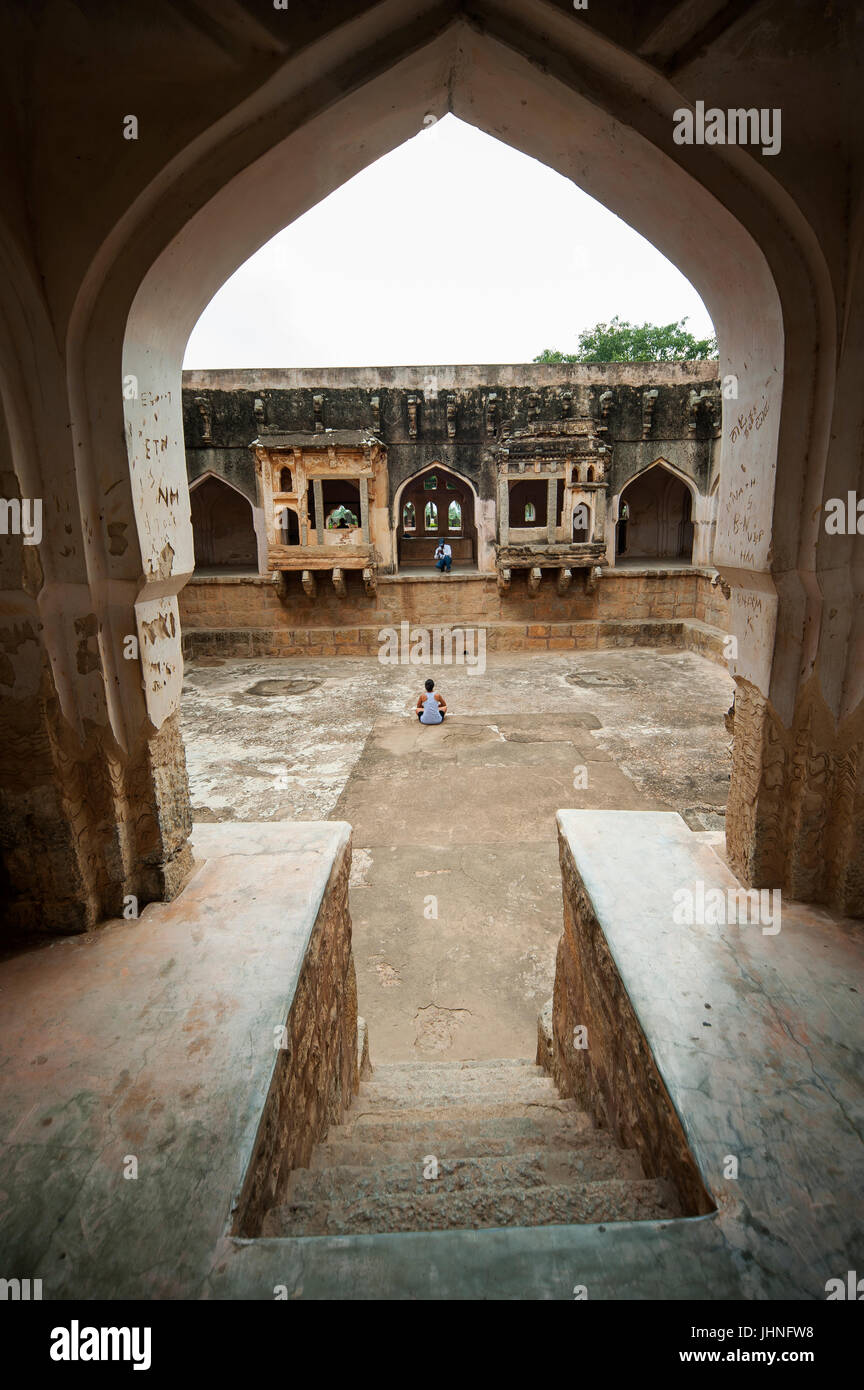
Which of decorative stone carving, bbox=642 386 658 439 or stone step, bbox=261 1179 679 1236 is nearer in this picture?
stone step, bbox=261 1179 679 1236

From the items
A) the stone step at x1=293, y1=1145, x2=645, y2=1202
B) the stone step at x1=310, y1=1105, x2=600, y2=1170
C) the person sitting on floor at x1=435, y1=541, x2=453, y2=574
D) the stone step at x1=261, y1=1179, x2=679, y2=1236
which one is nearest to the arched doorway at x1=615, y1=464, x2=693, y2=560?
the person sitting on floor at x1=435, y1=541, x2=453, y2=574

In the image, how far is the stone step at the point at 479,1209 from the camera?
1421 millimetres

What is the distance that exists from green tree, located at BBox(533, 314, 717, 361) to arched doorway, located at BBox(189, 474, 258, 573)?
48.1ft

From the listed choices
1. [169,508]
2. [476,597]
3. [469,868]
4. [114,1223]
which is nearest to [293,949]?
[114,1223]

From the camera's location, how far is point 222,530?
15.7 meters

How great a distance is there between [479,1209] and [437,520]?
1702 centimetres

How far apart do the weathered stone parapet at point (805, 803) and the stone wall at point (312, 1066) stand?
5.14ft

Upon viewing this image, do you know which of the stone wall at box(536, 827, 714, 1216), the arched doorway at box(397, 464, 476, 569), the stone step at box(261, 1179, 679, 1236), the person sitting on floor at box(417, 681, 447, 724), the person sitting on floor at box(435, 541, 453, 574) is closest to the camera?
the stone step at box(261, 1179, 679, 1236)

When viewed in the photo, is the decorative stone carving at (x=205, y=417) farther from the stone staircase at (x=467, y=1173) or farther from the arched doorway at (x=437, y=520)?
the stone staircase at (x=467, y=1173)

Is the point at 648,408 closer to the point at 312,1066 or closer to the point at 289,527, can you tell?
the point at 289,527

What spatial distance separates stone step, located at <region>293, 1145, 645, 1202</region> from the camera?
1.62m

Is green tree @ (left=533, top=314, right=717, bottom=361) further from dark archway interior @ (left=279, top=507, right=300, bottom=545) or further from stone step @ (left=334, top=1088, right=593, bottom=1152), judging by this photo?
stone step @ (left=334, top=1088, right=593, bottom=1152)

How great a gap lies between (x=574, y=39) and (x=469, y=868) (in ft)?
13.7

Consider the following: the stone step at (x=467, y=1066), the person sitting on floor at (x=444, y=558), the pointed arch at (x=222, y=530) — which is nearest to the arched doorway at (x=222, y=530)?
the pointed arch at (x=222, y=530)
